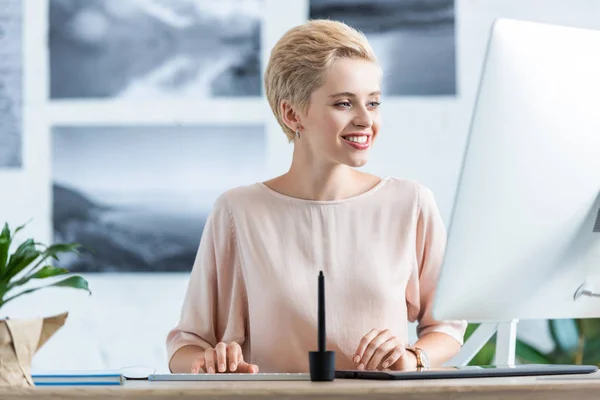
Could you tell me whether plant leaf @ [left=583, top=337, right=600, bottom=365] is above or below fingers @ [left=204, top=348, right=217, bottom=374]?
below

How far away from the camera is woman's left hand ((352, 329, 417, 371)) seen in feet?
4.92

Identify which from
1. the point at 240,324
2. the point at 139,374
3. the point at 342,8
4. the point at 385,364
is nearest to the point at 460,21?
the point at 342,8

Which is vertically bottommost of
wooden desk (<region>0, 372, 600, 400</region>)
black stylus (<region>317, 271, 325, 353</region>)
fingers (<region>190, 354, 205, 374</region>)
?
fingers (<region>190, 354, 205, 374</region>)

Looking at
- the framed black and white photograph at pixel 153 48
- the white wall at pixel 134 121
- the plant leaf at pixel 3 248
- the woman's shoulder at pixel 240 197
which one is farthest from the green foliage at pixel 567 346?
the plant leaf at pixel 3 248

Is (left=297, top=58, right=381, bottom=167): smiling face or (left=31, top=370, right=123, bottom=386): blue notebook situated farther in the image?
(left=297, top=58, right=381, bottom=167): smiling face

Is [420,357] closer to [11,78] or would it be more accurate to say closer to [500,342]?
[500,342]

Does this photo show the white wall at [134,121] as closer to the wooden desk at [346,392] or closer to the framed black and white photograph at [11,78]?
the framed black and white photograph at [11,78]

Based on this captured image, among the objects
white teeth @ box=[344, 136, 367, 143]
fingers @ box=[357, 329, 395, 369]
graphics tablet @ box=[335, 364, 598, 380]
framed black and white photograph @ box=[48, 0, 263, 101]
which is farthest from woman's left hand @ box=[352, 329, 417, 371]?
framed black and white photograph @ box=[48, 0, 263, 101]

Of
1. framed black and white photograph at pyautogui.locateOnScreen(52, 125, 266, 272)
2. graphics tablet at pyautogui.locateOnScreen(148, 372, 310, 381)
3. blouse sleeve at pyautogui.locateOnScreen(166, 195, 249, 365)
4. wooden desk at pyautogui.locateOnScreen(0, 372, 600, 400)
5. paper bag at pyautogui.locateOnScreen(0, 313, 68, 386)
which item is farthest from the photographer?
framed black and white photograph at pyautogui.locateOnScreen(52, 125, 266, 272)

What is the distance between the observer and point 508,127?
3.88 feet

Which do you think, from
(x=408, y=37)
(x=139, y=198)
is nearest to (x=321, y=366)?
(x=139, y=198)

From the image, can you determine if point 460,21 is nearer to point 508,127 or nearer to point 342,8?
point 342,8

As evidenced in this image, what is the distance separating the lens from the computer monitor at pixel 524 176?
1.18 m

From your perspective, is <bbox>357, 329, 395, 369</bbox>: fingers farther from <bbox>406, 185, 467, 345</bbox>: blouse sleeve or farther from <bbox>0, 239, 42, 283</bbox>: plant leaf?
<bbox>0, 239, 42, 283</bbox>: plant leaf
